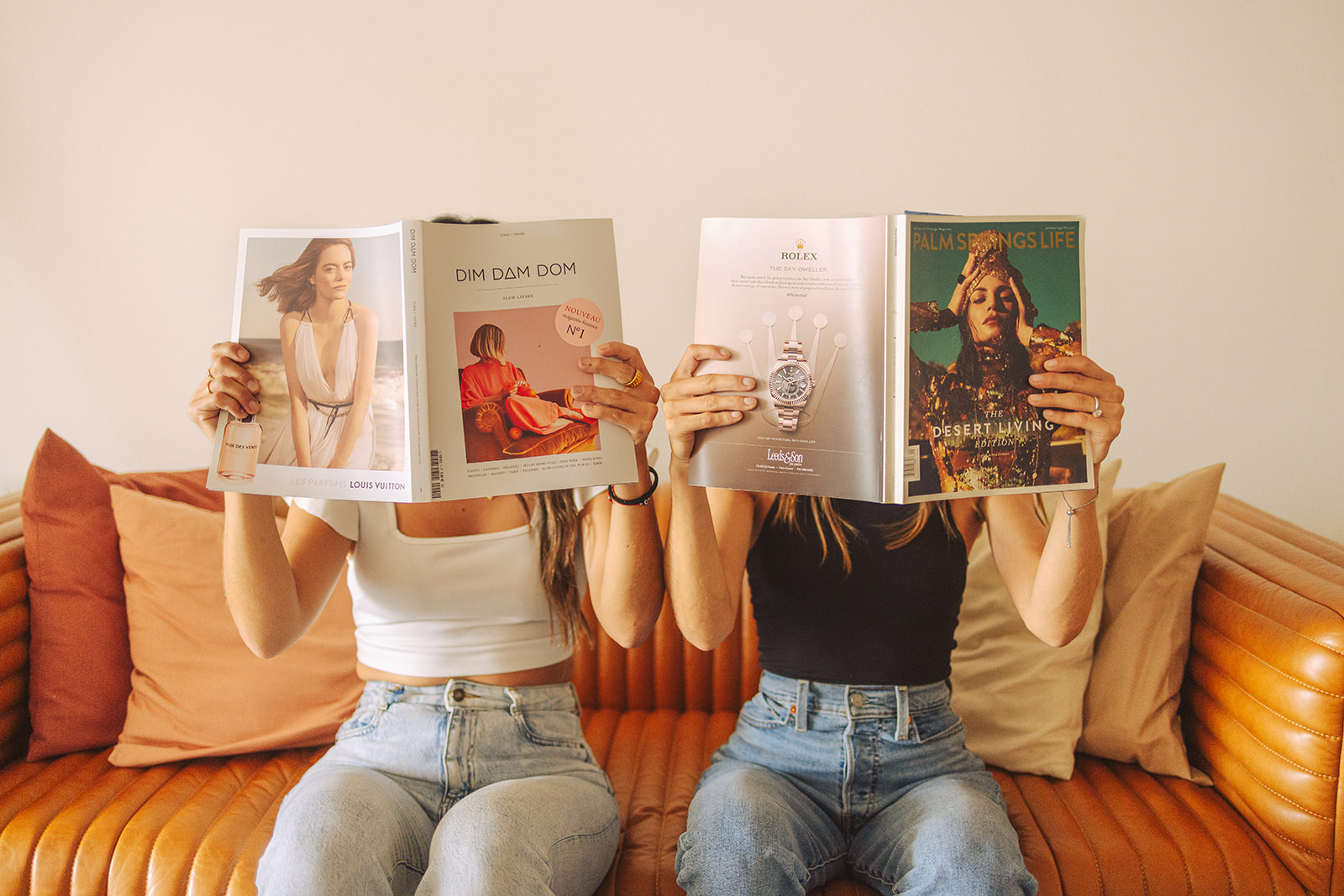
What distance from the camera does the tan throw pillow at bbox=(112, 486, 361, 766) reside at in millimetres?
1382

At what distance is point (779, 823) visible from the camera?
0.99 m

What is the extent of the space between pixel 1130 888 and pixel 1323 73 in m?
1.63

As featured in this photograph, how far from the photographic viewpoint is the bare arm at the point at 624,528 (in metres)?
1.00

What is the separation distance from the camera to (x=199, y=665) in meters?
1.41

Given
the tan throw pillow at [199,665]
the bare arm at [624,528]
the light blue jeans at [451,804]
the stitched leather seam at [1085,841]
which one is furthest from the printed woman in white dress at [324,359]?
the stitched leather seam at [1085,841]

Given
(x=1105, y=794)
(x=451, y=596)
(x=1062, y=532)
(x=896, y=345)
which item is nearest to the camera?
(x=896, y=345)

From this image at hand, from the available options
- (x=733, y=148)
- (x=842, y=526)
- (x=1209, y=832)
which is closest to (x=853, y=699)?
(x=842, y=526)

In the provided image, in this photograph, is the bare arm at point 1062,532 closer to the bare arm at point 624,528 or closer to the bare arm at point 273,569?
the bare arm at point 624,528

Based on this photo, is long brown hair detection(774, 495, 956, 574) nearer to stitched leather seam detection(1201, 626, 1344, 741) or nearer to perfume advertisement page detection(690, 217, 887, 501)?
perfume advertisement page detection(690, 217, 887, 501)

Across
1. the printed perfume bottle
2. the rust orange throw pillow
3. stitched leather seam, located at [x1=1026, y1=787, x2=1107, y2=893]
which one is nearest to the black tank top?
stitched leather seam, located at [x1=1026, y1=787, x2=1107, y2=893]

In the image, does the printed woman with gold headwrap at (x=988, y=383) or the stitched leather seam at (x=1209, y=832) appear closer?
the printed woman with gold headwrap at (x=988, y=383)

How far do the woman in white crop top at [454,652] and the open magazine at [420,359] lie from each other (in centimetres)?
4

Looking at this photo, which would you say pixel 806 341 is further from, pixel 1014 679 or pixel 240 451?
pixel 1014 679

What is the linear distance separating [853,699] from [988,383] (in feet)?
1.48
